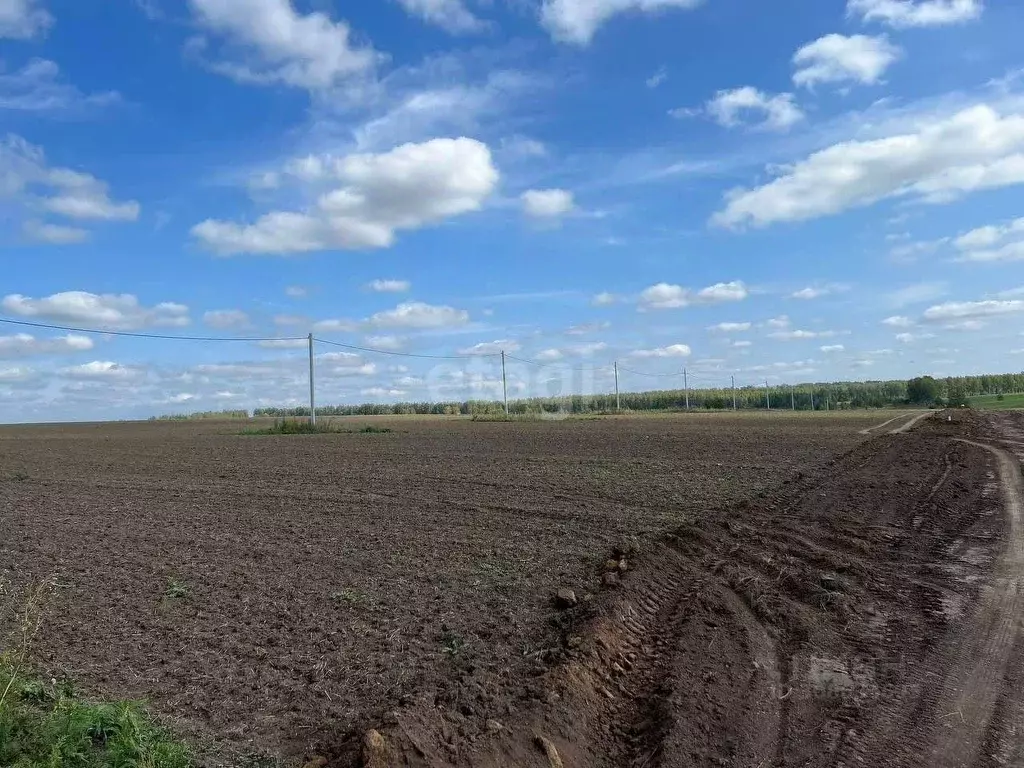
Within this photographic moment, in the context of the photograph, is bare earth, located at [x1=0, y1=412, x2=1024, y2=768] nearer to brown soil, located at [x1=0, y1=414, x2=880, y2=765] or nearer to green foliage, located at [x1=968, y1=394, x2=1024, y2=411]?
brown soil, located at [x1=0, y1=414, x2=880, y2=765]

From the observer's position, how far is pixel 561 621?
235 inches

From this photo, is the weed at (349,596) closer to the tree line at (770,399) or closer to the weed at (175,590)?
the weed at (175,590)

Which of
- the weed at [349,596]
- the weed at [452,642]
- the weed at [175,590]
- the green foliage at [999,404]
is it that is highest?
the green foliage at [999,404]

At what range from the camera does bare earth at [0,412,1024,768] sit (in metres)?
4.08

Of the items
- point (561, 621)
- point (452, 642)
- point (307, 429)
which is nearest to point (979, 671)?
point (561, 621)

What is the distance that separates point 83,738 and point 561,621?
339 centimetres

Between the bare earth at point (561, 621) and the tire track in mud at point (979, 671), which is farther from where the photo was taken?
the bare earth at point (561, 621)

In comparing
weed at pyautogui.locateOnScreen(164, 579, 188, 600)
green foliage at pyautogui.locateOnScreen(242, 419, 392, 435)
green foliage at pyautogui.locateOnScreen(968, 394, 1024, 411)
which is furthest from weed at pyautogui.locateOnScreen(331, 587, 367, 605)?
green foliage at pyautogui.locateOnScreen(968, 394, 1024, 411)

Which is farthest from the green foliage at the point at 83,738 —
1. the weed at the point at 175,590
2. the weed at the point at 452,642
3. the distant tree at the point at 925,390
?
the distant tree at the point at 925,390

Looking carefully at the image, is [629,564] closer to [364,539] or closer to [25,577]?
[364,539]

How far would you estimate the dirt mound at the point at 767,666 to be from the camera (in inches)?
154

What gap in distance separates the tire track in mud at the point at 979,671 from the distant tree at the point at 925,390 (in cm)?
7937

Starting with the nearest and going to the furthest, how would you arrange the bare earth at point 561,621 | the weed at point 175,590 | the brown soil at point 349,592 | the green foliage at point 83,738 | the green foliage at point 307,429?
1. the green foliage at point 83,738
2. the bare earth at point 561,621
3. the brown soil at point 349,592
4. the weed at point 175,590
5. the green foliage at point 307,429

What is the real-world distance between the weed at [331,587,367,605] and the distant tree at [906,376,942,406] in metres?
81.9
